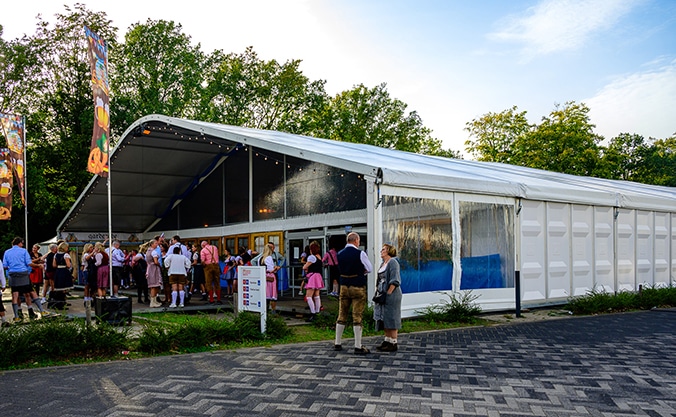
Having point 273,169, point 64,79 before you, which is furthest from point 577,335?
point 64,79

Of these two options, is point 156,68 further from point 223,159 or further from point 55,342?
point 55,342

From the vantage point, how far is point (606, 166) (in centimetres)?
3862

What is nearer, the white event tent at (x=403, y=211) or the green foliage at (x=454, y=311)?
the green foliage at (x=454, y=311)

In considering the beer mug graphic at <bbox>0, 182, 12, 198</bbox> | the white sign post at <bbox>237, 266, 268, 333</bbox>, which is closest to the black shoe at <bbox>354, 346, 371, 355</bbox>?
the white sign post at <bbox>237, 266, 268, 333</bbox>

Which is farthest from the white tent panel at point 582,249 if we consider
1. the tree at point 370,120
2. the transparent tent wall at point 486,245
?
the tree at point 370,120

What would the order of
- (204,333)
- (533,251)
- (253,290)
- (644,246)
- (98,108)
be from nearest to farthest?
(204,333), (253,290), (98,108), (533,251), (644,246)

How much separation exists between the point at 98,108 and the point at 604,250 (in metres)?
12.3

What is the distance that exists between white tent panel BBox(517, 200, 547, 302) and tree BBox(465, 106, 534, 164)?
32.9 metres

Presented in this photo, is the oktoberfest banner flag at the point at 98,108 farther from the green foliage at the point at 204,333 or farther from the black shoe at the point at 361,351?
the black shoe at the point at 361,351

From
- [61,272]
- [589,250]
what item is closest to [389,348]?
[589,250]

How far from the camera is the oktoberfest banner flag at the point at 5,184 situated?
60.8 feet

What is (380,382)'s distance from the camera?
624cm

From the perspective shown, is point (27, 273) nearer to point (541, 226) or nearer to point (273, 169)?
point (273, 169)

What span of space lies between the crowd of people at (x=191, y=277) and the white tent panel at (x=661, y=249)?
29.9 ft
